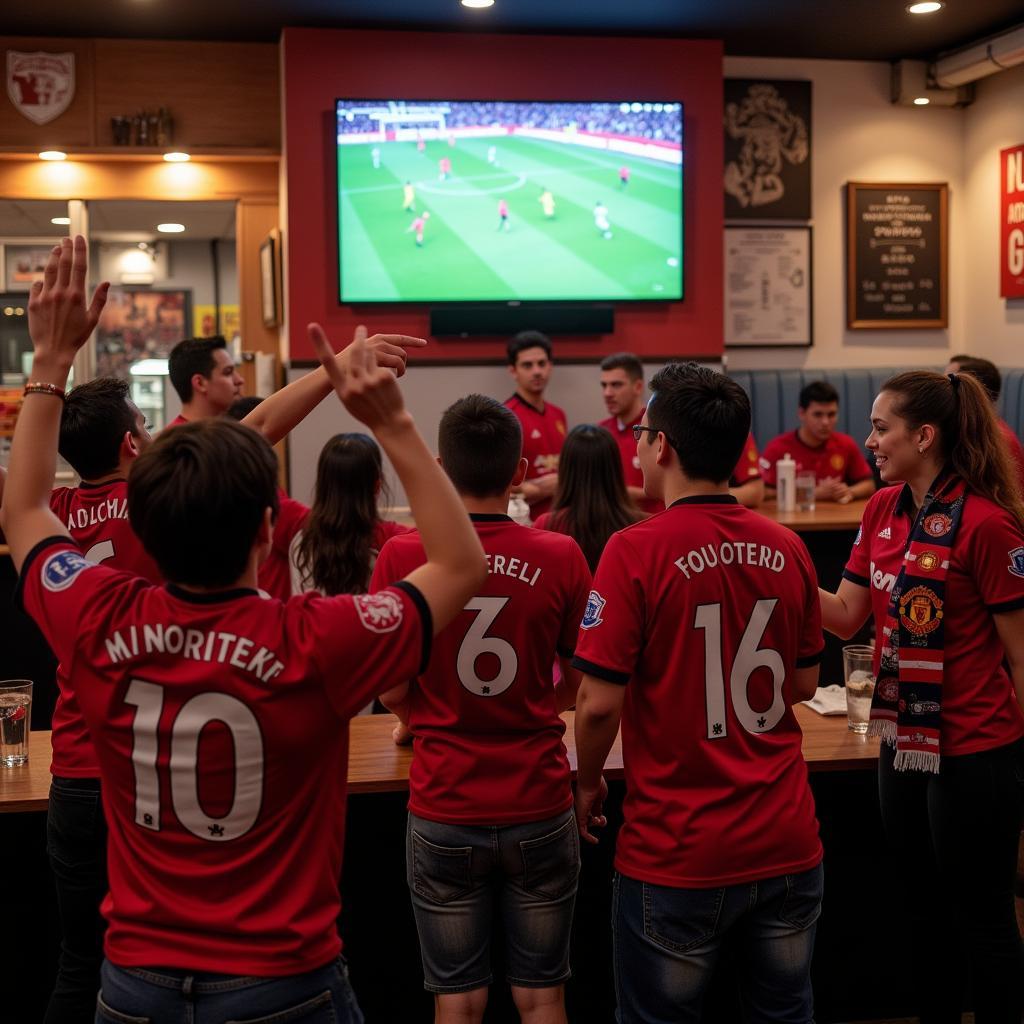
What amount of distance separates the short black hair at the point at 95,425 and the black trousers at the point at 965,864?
1.53 m

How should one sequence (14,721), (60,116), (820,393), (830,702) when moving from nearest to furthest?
1. (14,721)
2. (830,702)
3. (820,393)
4. (60,116)

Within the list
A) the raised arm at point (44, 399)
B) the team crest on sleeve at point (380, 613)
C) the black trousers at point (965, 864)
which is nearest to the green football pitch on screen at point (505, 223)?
the black trousers at point (965, 864)

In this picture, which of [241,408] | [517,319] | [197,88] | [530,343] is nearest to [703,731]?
[241,408]

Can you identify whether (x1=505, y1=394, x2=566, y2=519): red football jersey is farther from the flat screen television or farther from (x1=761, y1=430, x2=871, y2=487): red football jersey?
(x1=761, y1=430, x2=871, y2=487): red football jersey

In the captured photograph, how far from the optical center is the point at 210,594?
4.29ft

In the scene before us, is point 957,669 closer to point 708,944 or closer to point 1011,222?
point 708,944

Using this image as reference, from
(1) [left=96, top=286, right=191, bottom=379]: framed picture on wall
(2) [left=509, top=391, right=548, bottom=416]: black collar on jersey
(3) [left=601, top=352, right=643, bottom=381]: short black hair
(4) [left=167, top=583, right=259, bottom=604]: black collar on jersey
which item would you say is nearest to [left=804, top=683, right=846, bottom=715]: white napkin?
(4) [left=167, top=583, right=259, bottom=604]: black collar on jersey

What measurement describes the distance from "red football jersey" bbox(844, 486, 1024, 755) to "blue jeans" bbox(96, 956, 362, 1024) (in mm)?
1378

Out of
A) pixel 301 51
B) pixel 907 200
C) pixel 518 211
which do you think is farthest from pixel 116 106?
pixel 907 200

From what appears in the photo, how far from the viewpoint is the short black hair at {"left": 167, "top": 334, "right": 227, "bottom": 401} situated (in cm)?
409

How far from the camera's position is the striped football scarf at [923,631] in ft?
7.33

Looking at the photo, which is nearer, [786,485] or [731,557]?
[731,557]

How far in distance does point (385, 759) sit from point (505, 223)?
4.43 m

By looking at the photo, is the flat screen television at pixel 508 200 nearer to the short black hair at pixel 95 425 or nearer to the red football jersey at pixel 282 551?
the red football jersey at pixel 282 551
